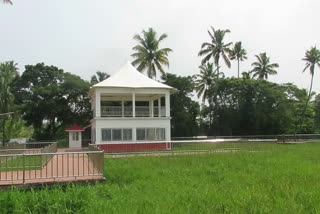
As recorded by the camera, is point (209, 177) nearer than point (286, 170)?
Yes

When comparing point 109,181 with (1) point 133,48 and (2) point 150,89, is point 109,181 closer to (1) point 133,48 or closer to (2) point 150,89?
(2) point 150,89

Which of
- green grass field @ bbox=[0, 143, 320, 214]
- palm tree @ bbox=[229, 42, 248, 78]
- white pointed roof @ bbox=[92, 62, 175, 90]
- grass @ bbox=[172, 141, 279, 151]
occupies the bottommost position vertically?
green grass field @ bbox=[0, 143, 320, 214]

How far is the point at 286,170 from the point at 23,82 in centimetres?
4274

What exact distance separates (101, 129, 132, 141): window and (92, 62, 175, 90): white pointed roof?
398cm

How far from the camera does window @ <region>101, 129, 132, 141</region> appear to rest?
101 feet

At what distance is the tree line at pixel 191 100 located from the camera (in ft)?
144

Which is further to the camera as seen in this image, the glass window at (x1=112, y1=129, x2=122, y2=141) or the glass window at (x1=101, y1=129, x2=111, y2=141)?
the glass window at (x1=112, y1=129, x2=122, y2=141)

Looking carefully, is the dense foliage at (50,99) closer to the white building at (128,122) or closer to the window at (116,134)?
the white building at (128,122)

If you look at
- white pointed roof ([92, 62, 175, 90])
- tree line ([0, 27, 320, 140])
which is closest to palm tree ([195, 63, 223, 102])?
tree line ([0, 27, 320, 140])

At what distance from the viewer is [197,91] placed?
52594 mm

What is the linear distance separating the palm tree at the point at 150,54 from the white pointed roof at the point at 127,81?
378 inches

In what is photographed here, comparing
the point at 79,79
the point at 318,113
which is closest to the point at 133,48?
the point at 79,79

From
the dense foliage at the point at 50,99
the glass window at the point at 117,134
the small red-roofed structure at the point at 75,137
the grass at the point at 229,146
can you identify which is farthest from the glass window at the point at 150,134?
the dense foliage at the point at 50,99

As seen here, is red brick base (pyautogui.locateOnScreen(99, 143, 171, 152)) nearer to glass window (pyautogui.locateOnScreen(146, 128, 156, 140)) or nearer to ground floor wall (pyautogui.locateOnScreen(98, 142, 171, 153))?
ground floor wall (pyautogui.locateOnScreen(98, 142, 171, 153))
